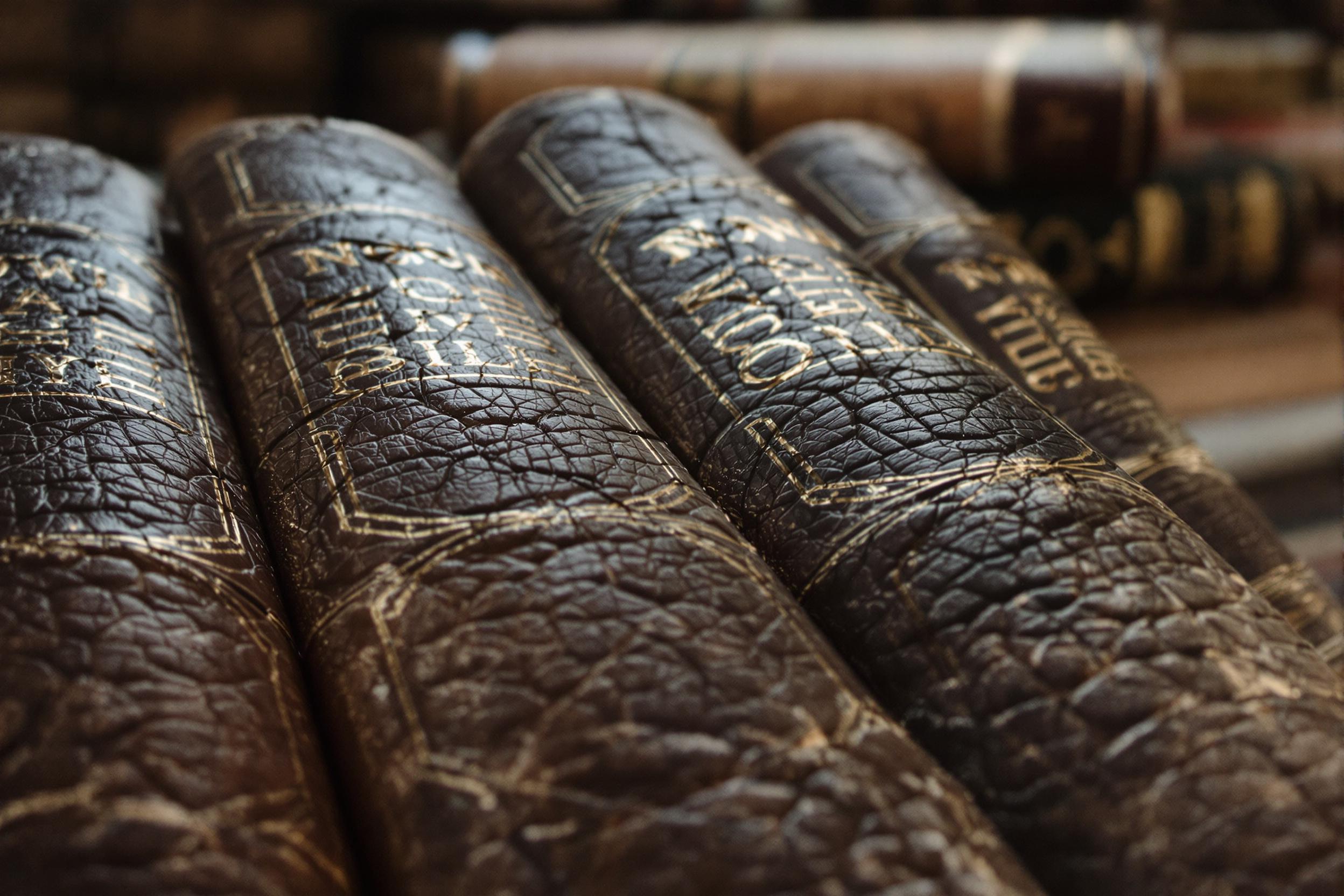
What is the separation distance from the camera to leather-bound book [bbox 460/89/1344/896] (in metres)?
0.53

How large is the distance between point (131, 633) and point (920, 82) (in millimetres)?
1378

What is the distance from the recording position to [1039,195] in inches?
65.4

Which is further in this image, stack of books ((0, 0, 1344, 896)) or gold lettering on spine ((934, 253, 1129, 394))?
gold lettering on spine ((934, 253, 1129, 394))

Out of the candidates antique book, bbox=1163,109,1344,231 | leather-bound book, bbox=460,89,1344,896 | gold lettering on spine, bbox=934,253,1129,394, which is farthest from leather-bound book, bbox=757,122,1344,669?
antique book, bbox=1163,109,1344,231

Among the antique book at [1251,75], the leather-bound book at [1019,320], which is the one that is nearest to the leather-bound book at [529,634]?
the leather-bound book at [1019,320]

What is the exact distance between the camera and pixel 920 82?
5.11 ft

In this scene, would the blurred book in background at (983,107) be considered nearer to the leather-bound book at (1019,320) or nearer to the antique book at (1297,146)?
the antique book at (1297,146)

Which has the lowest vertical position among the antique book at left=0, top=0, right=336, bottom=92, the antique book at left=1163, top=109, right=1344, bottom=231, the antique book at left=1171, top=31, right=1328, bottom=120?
the antique book at left=1163, top=109, right=1344, bottom=231

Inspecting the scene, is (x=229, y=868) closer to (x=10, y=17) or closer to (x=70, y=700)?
(x=70, y=700)

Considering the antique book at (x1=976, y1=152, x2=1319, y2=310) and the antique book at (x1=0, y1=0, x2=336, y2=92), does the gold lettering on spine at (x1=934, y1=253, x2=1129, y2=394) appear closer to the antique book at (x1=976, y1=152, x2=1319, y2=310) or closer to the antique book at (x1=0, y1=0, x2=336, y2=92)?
the antique book at (x1=976, y1=152, x2=1319, y2=310)

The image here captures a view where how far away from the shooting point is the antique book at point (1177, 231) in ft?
5.48

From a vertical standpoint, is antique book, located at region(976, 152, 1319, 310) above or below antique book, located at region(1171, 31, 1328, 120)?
below

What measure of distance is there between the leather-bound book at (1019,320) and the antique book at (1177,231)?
1.95 ft

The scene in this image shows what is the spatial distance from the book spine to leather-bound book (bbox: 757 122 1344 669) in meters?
0.42
